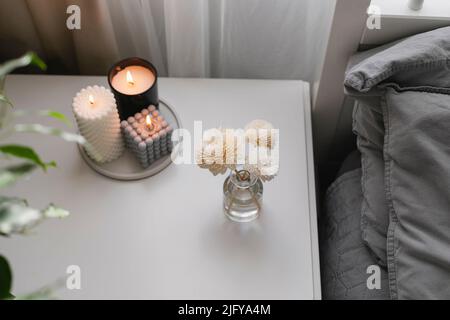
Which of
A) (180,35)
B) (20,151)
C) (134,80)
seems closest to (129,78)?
(134,80)

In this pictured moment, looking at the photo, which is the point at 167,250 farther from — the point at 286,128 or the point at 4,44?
the point at 4,44

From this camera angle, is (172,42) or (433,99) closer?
(433,99)

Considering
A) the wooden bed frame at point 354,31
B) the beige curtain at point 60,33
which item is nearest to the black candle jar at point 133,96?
the beige curtain at point 60,33

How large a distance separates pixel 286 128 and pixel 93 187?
0.34 meters

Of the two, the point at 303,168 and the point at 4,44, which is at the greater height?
the point at 4,44

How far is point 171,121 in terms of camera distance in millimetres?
949

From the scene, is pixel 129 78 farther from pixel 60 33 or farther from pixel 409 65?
pixel 409 65

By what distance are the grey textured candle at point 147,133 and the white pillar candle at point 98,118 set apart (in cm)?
2

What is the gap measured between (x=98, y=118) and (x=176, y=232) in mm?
210

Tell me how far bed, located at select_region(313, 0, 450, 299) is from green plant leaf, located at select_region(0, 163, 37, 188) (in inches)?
19.2

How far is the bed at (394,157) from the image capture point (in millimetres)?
754

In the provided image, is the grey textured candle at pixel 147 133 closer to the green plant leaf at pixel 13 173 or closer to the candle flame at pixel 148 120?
the candle flame at pixel 148 120

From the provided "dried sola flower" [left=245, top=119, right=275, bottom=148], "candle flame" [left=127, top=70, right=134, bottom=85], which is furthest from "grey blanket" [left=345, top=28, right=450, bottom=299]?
"candle flame" [left=127, top=70, right=134, bottom=85]
